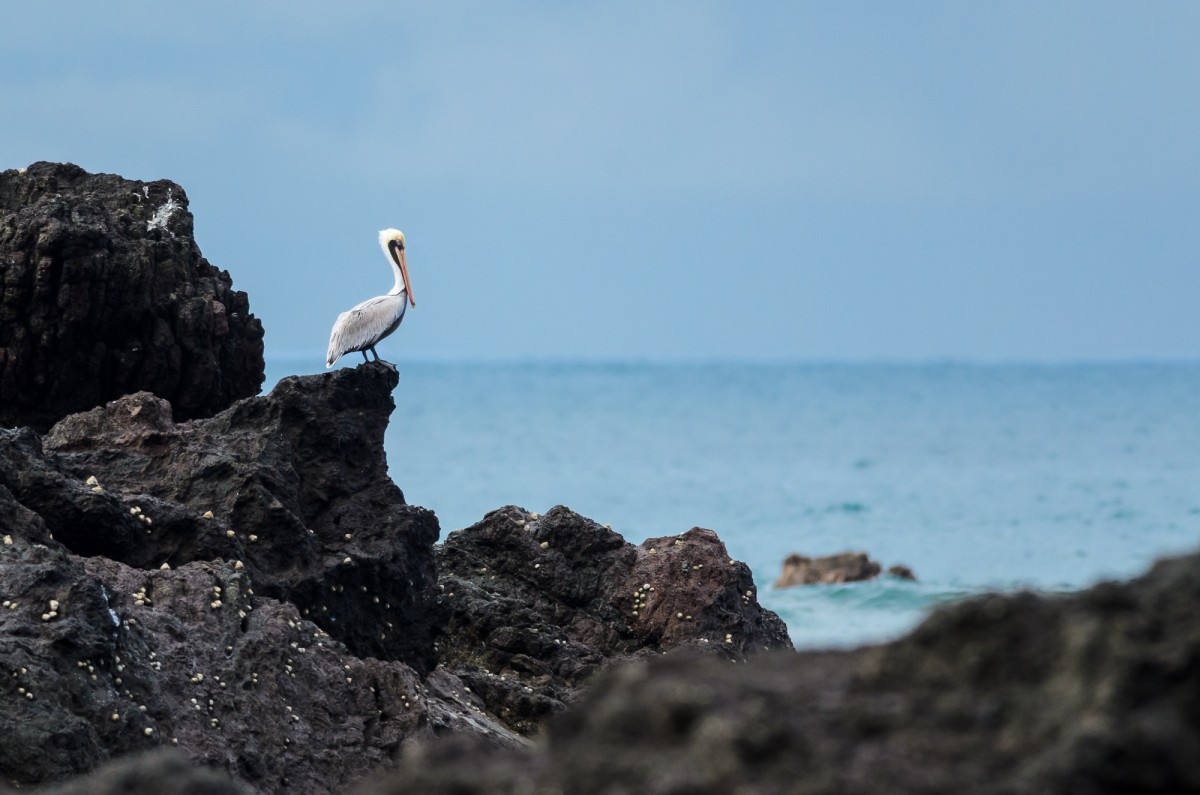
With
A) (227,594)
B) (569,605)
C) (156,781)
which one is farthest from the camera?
(569,605)

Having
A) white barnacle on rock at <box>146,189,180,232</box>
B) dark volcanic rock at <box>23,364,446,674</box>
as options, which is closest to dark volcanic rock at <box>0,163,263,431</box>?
white barnacle on rock at <box>146,189,180,232</box>

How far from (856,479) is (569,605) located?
2241 inches

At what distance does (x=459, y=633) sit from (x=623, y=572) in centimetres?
146

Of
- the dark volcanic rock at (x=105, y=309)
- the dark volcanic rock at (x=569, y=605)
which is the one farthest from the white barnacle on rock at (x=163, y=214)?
the dark volcanic rock at (x=569, y=605)

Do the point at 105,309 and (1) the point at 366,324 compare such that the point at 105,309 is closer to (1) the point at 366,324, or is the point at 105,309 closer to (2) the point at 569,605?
(1) the point at 366,324

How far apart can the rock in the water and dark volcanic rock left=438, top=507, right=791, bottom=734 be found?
21.3 metres

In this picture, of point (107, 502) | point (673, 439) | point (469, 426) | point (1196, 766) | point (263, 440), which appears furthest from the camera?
point (469, 426)

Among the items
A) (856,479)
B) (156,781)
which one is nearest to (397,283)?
(156,781)

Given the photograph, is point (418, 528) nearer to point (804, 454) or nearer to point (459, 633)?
point (459, 633)

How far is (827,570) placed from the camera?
34.7 metres

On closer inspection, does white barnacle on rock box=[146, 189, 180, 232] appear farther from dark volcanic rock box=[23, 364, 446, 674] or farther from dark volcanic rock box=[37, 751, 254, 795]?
dark volcanic rock box=[37, 751, 254, 795]

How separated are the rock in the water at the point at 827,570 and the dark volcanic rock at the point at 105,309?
22.1 metres

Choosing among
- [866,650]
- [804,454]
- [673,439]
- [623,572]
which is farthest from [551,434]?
[866,650]

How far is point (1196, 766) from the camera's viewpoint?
3203 mm
